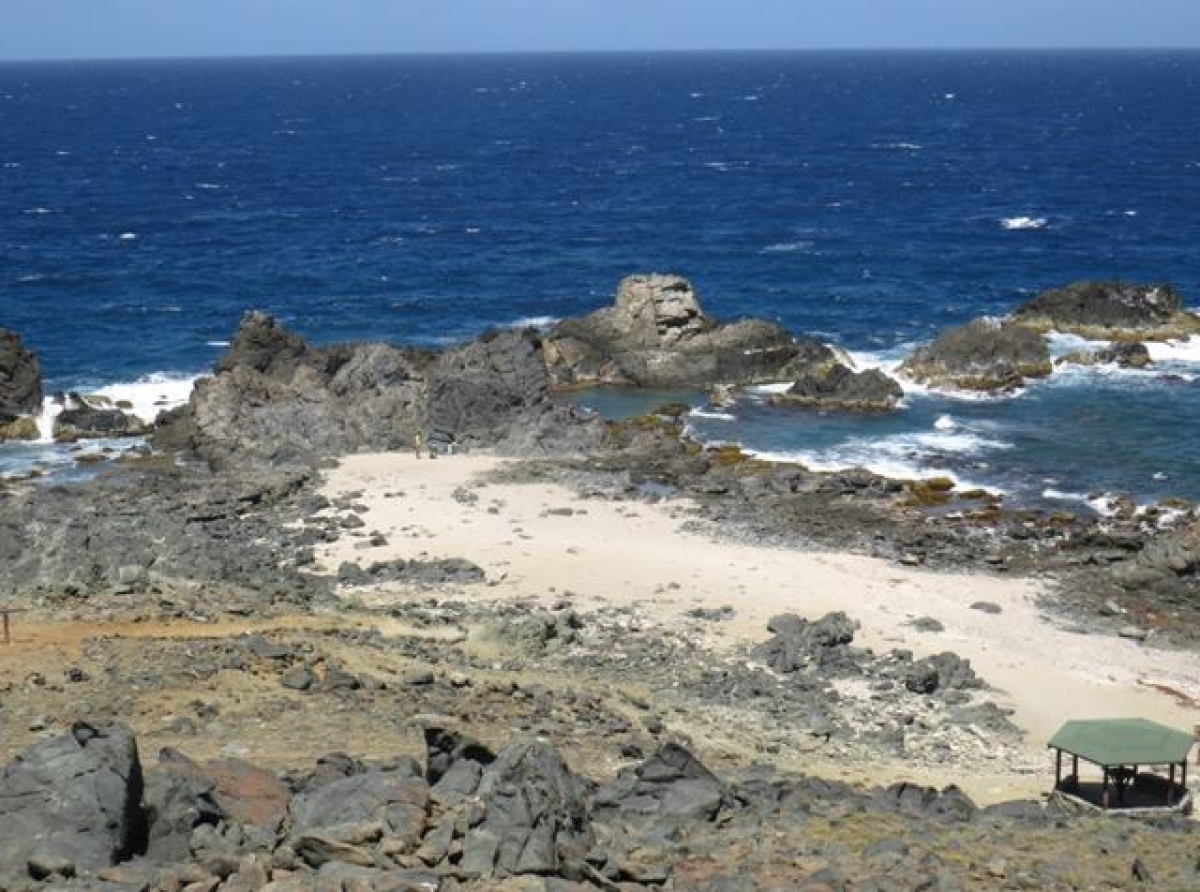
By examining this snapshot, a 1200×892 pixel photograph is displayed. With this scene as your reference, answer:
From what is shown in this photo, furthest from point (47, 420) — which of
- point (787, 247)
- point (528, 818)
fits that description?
point (787, 247)

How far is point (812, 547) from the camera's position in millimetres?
51188

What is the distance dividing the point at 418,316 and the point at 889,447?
35.6 metres

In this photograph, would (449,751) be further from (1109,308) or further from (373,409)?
(1109,308)

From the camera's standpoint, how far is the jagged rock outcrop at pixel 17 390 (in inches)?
2672

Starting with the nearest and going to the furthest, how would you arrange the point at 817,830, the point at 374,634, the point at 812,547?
the point at 817,830, the point at 374,634, the point at 812,547

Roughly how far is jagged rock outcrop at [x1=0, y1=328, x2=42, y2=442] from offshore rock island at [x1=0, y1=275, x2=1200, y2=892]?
→ 0.16 meters

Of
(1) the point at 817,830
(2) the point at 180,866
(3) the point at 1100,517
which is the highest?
(2) the point at 180,866

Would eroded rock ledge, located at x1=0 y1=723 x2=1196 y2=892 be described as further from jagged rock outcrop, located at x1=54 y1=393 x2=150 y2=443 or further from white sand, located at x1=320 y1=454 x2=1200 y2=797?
jagged rock outcrop, located at x1=54 y1=393 x2=150 y2=443

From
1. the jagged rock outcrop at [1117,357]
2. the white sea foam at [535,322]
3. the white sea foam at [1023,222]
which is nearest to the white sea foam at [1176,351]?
the jagged rock outcrop at [1117,357]

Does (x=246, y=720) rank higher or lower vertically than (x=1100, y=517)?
higher

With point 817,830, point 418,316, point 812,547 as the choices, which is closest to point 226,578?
point 812,547

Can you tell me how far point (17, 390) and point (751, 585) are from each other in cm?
3779

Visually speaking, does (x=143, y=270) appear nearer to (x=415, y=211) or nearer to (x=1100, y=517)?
(x=415, y=211)

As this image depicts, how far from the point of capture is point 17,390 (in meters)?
69.2
